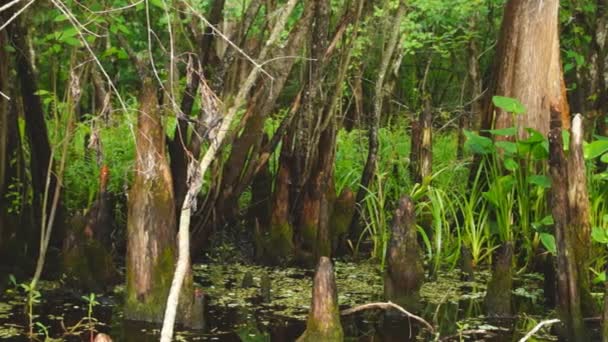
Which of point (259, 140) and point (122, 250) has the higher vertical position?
point (259, 140)

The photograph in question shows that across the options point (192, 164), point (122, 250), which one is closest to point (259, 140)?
point (122, 250)

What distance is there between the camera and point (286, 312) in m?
5.12

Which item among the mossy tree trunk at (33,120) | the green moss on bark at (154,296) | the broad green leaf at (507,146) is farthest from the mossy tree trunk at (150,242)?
the broad green leaf at (507,146)

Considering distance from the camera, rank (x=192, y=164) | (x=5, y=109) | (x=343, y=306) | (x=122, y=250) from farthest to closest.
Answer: (x=122, y=250), (x=5, y=109), (x=343, y=306), (x=192, y=164)

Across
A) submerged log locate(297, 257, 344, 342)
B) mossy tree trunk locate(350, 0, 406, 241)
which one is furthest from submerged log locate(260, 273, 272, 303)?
mossy tree trunk locate(350, 0, 406, 241)

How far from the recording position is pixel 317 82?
612 centimetres

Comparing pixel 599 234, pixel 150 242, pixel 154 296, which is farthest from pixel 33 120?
pixel 599 234

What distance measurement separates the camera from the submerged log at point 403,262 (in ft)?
16.7

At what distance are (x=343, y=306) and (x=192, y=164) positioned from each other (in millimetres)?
2259

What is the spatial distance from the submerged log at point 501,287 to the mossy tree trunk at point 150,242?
149 centimetres

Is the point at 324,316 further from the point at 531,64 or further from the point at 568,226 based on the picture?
the point at 531,64

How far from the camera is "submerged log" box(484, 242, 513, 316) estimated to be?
503cm

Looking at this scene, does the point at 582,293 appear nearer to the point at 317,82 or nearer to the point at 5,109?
the point at 317,82

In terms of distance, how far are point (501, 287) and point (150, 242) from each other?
67.7 inches
